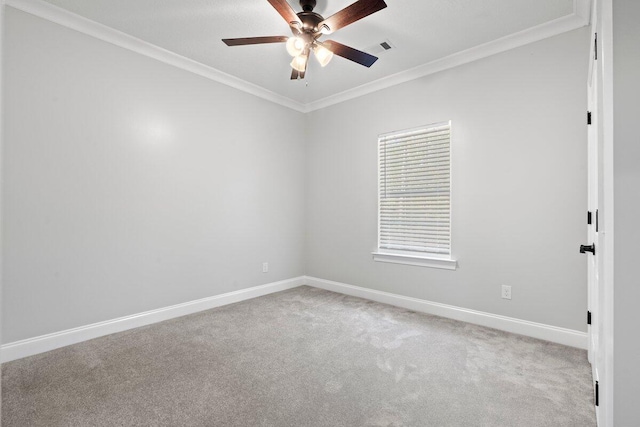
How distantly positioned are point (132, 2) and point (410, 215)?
10.5ft

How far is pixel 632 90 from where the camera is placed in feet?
4.44

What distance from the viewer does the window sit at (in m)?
3.53

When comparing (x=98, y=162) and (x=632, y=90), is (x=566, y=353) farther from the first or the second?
Result: (x=98, y=162)

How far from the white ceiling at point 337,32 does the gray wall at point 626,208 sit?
1.52m

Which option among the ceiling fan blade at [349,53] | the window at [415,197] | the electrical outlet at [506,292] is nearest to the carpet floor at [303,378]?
the electrical outlet at [506,292]

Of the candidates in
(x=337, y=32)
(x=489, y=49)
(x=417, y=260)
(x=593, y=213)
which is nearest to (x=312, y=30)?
(x=337, y=32)

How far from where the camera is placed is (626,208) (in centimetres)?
136

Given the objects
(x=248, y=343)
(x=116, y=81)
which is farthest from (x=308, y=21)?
(x=248, y=343)

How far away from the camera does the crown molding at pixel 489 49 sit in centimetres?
270

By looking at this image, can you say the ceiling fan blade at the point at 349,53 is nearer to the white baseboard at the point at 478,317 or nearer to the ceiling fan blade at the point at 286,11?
the ceiling fan blade at the point at 286,11

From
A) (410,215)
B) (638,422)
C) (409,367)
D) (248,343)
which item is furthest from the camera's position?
(410,215)

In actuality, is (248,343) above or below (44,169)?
below

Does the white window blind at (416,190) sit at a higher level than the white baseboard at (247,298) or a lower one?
higher

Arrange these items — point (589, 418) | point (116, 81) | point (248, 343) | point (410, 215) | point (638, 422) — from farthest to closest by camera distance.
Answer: point (410, 215) < point (116, 81) < point (248, 343) < point (589, 418) < point (638, 422)
